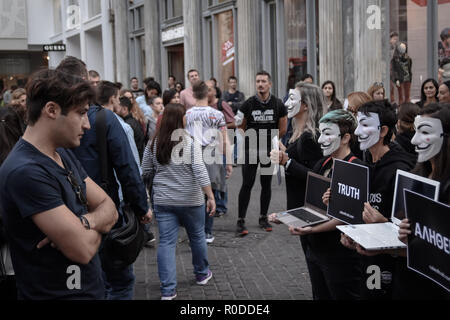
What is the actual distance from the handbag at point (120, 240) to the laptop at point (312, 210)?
40.0 inches

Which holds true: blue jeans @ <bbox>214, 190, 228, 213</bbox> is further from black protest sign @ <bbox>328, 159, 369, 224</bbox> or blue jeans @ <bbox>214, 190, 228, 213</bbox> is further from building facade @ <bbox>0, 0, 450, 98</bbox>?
black protest sign @ <bbox>328, 159, 369, 224</bbox>

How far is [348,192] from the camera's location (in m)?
3.39

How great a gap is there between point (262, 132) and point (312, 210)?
395 centimetres

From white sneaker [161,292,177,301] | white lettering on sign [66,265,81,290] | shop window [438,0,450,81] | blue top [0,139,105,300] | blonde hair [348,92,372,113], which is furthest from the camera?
shop window [438,0,450,81]

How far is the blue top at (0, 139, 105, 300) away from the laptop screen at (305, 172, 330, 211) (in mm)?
1810

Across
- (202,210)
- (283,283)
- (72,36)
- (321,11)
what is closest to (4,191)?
(202,210)

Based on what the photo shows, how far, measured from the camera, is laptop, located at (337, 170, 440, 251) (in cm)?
271

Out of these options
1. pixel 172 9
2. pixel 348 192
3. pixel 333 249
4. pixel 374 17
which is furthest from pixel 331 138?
pixel 172 9

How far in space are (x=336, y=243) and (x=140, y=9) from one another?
23.2m

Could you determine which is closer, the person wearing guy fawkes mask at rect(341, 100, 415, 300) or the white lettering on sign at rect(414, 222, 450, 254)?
the white lettering on sign at rect(414, 222, 450, 254)

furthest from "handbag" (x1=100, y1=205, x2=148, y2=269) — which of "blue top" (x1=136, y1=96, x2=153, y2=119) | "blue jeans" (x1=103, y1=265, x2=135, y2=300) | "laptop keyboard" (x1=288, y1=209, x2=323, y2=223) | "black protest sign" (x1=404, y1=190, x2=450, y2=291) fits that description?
"blue top" (x1=136, y1=96, x2=153, y2=119)

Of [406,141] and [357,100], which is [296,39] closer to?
[357,100]

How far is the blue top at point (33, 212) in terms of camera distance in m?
2.34

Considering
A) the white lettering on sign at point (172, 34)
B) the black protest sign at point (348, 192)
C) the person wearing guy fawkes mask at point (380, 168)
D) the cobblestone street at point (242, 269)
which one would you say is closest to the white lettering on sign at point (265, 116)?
the cobblestone street at point (242, 269)
